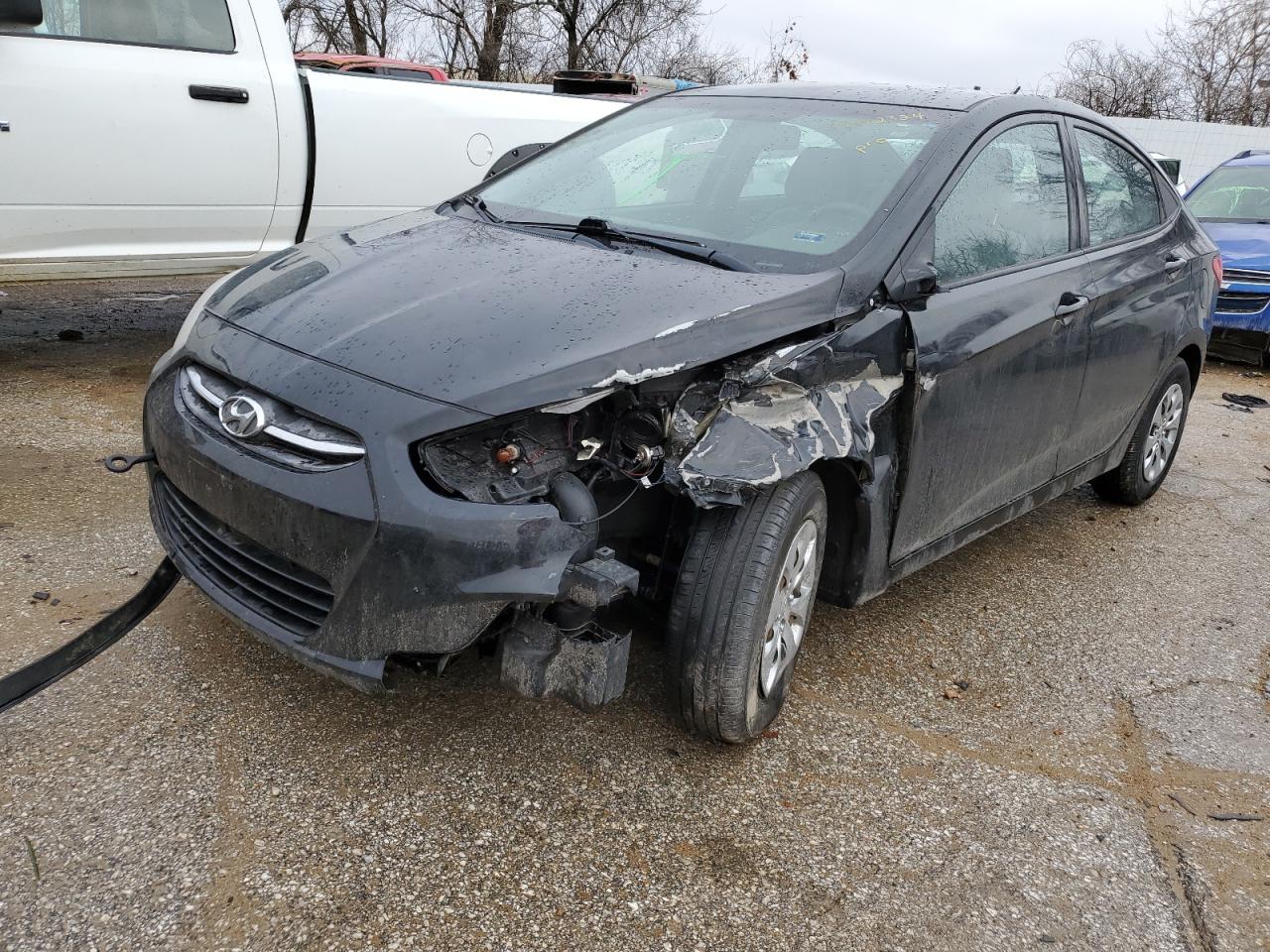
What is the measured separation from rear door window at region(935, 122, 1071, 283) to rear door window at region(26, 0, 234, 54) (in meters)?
3.82

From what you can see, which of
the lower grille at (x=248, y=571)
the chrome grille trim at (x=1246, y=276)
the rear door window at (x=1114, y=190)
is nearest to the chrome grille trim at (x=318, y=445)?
the lower grille at (x=248, y=571)

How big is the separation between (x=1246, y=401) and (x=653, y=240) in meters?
6.46

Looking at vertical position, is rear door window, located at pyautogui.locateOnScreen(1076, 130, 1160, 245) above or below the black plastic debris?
above

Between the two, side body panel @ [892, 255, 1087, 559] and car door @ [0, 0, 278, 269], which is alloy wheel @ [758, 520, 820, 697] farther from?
car door @ [0, 0, 278, 269]

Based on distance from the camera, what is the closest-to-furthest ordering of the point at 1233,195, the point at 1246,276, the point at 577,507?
the point at 577,507
the point at 1246,276
the point at 1233,195

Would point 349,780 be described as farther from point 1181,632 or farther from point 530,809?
point 1181,632

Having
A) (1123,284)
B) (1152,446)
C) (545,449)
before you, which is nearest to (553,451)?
(545,449)

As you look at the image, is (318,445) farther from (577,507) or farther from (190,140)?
(190,140)

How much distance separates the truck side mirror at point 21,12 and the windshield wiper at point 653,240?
2.61 meters

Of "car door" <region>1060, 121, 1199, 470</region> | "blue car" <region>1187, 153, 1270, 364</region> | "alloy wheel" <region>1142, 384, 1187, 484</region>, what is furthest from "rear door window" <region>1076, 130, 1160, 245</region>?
"blue car" <region>1187, 153, 1270, 364</region>

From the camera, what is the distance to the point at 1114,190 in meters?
4.19

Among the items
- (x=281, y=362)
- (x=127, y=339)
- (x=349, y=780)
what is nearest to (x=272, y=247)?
(x=127, y=339)

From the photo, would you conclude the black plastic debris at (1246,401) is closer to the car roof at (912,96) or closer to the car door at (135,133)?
the car roof at (912,96)

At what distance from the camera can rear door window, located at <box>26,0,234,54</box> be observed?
481 centimetres
